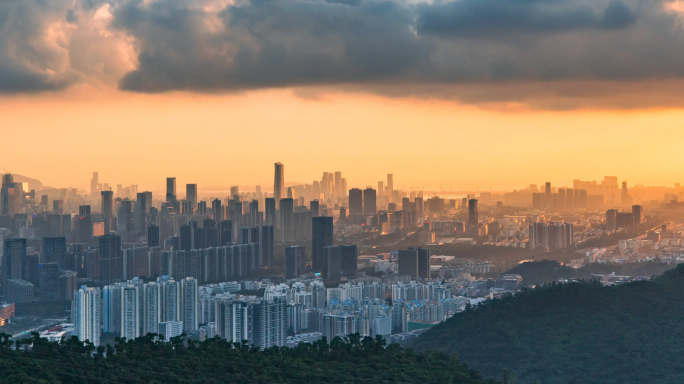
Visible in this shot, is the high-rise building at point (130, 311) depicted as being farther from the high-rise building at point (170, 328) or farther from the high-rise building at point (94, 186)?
the high-rise building at point (94, 186)

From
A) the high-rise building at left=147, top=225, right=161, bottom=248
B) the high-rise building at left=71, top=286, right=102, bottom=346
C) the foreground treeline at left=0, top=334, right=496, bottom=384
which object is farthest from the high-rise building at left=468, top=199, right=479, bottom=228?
the foreground treeline at left=0, top=334, right=496, bottom=384

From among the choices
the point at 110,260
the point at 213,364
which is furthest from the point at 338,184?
the point at 213,364

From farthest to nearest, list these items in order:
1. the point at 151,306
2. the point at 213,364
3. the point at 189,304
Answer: the point at 189,304, the point at 151,306, the point at 213,364

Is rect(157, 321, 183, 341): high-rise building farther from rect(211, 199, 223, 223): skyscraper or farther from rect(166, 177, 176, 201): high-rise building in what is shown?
rect(166, 177, 176, 201): high-rise building

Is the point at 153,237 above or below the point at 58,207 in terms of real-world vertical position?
below

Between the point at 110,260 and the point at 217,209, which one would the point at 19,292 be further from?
the point at 217,209

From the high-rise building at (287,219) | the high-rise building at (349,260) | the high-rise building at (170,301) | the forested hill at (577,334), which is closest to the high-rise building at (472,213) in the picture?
the high-rise building at (287,219)

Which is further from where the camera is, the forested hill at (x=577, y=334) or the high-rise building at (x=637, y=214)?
the high-rise building at (x=637, y=214)
